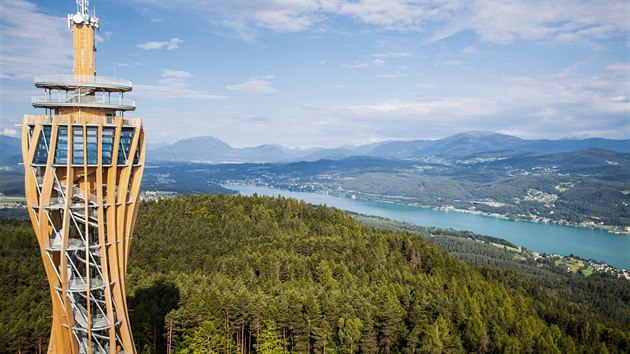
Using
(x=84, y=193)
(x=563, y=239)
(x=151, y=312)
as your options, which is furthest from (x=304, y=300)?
(x=563, y=239)

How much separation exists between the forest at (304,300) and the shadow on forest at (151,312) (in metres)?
0.08

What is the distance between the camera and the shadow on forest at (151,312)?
3353 centimetres

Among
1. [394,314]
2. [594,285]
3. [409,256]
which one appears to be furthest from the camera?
[594,285]

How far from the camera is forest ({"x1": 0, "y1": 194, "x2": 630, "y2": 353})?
3459 centimetres

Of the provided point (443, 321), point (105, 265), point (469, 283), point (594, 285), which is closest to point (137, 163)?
point (105, 265)

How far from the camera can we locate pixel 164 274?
44906 millimetres

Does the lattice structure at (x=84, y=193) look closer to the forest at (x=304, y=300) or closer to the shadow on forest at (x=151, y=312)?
the shadow on forest at (x=151, y=312)

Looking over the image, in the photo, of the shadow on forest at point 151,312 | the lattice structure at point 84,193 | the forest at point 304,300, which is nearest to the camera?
the lattice structure at point 84,193

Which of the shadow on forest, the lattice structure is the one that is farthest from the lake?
the lattice structure

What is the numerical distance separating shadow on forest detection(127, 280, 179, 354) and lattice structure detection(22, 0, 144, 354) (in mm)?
9760

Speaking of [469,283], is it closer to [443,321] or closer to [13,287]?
[443,321]

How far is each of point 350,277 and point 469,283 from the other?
39.0 feet

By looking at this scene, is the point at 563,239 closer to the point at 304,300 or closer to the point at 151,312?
the point at 304,300

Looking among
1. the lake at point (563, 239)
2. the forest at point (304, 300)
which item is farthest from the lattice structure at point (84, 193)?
the lake at point (563, 239)
